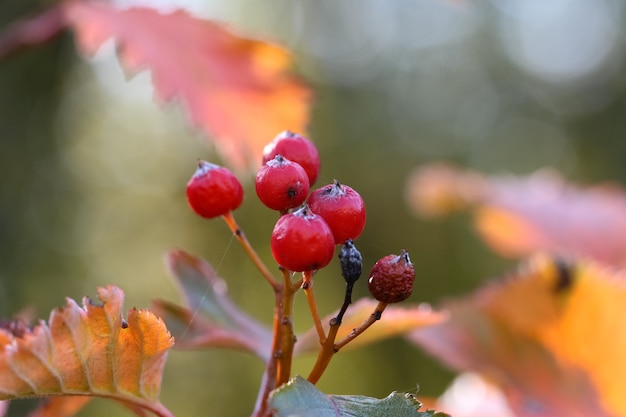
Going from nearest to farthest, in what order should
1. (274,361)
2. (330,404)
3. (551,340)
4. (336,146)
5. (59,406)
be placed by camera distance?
(330,404)
(274,361)
(59,406)
(551,340)
(336,146)

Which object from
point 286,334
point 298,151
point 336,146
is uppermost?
point 336,146

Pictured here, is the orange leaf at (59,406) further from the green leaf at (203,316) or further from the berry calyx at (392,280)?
the berry calyx at (392,280)

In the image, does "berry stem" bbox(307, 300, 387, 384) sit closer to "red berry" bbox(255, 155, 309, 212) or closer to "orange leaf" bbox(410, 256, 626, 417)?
"red berry" bbox(255, 155, 309, 212)

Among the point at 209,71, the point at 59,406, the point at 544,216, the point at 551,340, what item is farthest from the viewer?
the point at 544,216

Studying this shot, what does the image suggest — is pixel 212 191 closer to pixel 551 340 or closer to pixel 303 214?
pixel 303 214

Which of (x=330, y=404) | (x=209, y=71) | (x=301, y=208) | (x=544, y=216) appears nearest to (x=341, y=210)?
(x=301, y=208)

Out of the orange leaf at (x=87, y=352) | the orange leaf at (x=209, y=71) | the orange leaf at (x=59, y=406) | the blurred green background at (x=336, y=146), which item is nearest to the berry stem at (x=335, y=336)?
the orange leaf at (x=87, y=352)

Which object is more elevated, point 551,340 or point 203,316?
point 551,340
